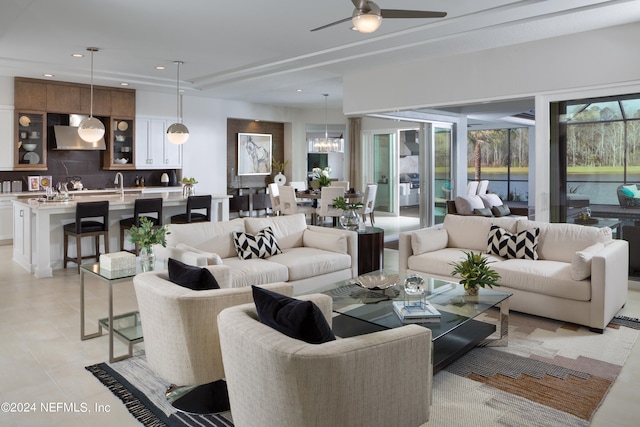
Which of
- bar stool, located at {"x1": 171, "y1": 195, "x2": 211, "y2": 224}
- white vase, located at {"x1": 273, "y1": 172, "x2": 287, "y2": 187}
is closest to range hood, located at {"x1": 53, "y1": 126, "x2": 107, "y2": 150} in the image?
bar stool, located at {"x1": 171, "y1": 195, "x2": 211, "y2": 224}

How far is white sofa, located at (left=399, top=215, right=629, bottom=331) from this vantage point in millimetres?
3871

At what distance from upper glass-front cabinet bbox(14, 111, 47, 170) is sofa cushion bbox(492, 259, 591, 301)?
7.68 m

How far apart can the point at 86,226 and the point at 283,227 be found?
264 cm

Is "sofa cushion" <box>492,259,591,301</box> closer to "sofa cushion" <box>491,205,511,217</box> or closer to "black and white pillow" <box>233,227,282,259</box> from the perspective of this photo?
"black and white pillow" <box>233,227,282,259</box>

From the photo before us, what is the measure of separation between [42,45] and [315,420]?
20.5 feet

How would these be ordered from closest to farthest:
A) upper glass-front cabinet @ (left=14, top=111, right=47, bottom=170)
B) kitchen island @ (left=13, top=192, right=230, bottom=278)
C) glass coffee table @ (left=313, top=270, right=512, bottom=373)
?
glass coffee table @ (left=313, top=270, right=512, bottom=373) < kitchen island @ (left=13, top=192, right=230, bottom=278) < upper glass-front cabinet @ (left=14, top=111, right=47, bottom=170)

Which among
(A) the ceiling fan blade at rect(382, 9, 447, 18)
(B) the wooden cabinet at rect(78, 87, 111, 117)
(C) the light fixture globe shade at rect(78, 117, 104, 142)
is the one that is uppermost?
(B) the wooden cabinet at rect(78, 87, 111, 117)

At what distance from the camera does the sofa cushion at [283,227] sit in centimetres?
500

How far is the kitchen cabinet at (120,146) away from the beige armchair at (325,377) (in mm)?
8051

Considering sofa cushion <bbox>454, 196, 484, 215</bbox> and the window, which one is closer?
sofa cushion <bbox>454, 196, 484, 215</bbox>

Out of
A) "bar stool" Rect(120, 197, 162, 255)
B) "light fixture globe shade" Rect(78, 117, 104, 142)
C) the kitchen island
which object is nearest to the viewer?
the kitchen island

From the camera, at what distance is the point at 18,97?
811 cm

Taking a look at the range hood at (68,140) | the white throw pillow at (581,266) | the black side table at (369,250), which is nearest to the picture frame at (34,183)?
the range hood at (68,140)

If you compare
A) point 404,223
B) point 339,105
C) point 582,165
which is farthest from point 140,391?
point 339,105
